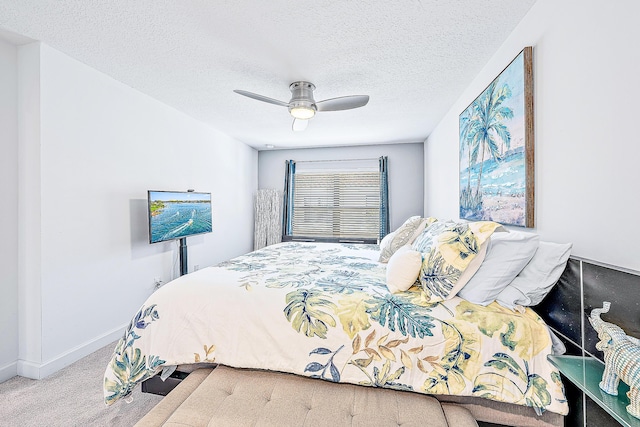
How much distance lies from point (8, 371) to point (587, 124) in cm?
385

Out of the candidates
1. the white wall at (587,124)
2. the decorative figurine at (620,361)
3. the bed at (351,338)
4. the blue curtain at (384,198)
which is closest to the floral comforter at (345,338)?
the bed at (351,338)

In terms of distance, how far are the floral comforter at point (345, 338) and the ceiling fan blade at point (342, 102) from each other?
1550 mm

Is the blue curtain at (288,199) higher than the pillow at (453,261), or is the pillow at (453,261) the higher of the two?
the blue curtain at (288,199)

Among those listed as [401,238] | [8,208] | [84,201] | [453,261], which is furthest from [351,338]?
[8,208]

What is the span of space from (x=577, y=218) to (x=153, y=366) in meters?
2.27

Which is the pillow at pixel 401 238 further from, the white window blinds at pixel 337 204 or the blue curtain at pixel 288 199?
the blue curtain at pixel 288 199

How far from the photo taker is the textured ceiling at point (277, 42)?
1.68m

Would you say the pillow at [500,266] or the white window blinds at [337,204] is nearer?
the pillow at [500,266]

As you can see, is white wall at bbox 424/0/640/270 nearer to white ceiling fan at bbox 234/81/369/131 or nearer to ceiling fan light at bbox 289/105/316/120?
white ceiling fan at bbox 234/81/369/131

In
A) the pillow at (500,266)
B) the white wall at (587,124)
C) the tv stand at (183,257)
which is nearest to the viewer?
the white wall at (587,124)

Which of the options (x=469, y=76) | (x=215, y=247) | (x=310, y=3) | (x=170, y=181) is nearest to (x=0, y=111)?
(x=170, y=181)

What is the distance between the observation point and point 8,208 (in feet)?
6.75

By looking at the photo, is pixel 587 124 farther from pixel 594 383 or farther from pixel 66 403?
pixel 66 403

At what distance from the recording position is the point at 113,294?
8.77 ft
